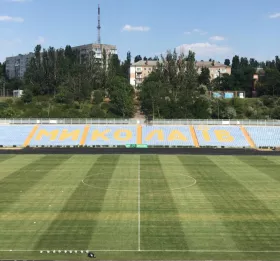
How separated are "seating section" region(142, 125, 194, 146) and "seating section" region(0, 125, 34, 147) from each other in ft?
61.7

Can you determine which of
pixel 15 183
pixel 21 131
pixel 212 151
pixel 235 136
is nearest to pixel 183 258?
pixel 15 183

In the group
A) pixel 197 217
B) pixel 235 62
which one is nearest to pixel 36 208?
pixel 197 217

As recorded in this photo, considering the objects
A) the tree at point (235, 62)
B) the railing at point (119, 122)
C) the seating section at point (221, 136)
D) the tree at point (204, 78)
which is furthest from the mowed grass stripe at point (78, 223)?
the tree at point (235, 62)

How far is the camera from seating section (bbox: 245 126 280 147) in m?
58.2

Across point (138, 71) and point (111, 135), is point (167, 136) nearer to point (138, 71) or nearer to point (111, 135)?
point (111, 135)

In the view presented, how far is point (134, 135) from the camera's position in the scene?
61719 mm

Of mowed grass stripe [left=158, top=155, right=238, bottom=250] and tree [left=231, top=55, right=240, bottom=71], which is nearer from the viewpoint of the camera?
mowed grass stripe [left=158, top=155, right=238, bottom=250]

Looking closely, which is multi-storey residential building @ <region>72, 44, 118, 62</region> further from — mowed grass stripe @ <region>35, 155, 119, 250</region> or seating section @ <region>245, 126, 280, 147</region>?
mowed grass stripe @ <region>35, 155, 119, 250</region>

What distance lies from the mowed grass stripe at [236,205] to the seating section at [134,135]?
16.0 meters

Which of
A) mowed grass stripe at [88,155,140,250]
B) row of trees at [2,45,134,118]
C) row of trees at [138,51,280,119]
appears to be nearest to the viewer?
mowed grass stripe at [88,155,140,250]

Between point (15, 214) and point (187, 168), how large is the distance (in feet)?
69.1

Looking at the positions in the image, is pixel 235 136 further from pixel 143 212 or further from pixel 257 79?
pixel 257 79

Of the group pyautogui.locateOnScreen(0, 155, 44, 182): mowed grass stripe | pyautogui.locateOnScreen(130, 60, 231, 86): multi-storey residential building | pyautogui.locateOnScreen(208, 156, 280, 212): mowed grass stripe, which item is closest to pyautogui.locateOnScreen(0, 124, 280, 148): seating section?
pyautogui.locateOnScreen(0, 155, 44, 182): mowed grass stripe

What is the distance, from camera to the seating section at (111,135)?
5875 cm
